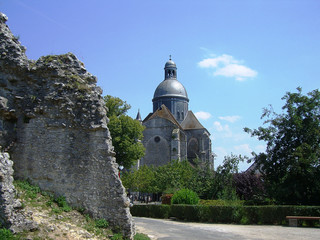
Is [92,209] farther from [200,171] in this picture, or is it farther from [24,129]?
[200,171]

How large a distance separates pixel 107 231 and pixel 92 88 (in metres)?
4.23

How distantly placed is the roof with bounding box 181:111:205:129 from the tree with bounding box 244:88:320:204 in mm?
31415

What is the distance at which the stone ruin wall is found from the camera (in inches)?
371

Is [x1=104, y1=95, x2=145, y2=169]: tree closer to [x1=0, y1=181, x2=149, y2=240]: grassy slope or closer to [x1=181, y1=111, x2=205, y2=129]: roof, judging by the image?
[x1=0, y1=181, x2=149, y2=240]: grassy slope

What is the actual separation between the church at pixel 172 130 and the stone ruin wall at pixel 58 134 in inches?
1409

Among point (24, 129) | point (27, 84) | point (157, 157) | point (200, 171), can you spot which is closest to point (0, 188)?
point (24, 129)

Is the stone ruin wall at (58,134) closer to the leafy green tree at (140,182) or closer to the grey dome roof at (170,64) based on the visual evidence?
the leafy green tree at (140,182)

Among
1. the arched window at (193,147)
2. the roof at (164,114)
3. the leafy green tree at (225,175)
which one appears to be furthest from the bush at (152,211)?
the arched window at (193,147)

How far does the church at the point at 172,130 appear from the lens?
161ft

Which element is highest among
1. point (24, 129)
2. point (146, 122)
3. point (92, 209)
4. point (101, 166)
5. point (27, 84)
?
point (146, 122)

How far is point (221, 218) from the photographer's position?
59.6ft

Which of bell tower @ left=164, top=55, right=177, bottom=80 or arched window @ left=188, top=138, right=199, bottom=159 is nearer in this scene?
arched window @ left=188, top=138, right=199, bottom=159

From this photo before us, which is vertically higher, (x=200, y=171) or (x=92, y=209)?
(x=200, y=171)

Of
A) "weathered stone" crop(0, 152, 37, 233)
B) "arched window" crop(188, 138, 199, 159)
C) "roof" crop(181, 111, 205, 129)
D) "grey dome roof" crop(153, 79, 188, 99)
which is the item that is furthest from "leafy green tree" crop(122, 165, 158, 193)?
"grey dome roof" crop(153, 79, 188, 99)
